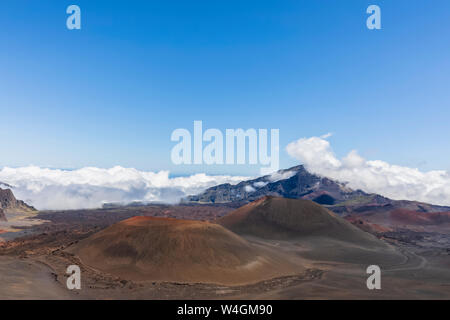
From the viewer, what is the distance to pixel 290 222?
100812mm

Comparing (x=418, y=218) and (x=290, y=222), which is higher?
(x=290, y=222)

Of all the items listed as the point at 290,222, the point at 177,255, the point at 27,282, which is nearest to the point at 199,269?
the point at 177,255

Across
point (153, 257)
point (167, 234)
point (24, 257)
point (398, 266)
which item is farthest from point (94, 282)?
point (398, 266)

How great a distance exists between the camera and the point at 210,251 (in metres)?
49.8

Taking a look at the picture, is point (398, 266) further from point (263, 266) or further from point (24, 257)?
point (24, 257)

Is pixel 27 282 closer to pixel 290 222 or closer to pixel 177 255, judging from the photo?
pixel 177 255

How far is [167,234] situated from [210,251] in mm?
8950

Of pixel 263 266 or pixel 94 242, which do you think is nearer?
pixel 263 266

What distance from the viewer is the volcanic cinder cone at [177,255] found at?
43.8 meters

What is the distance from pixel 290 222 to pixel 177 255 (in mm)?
60721
